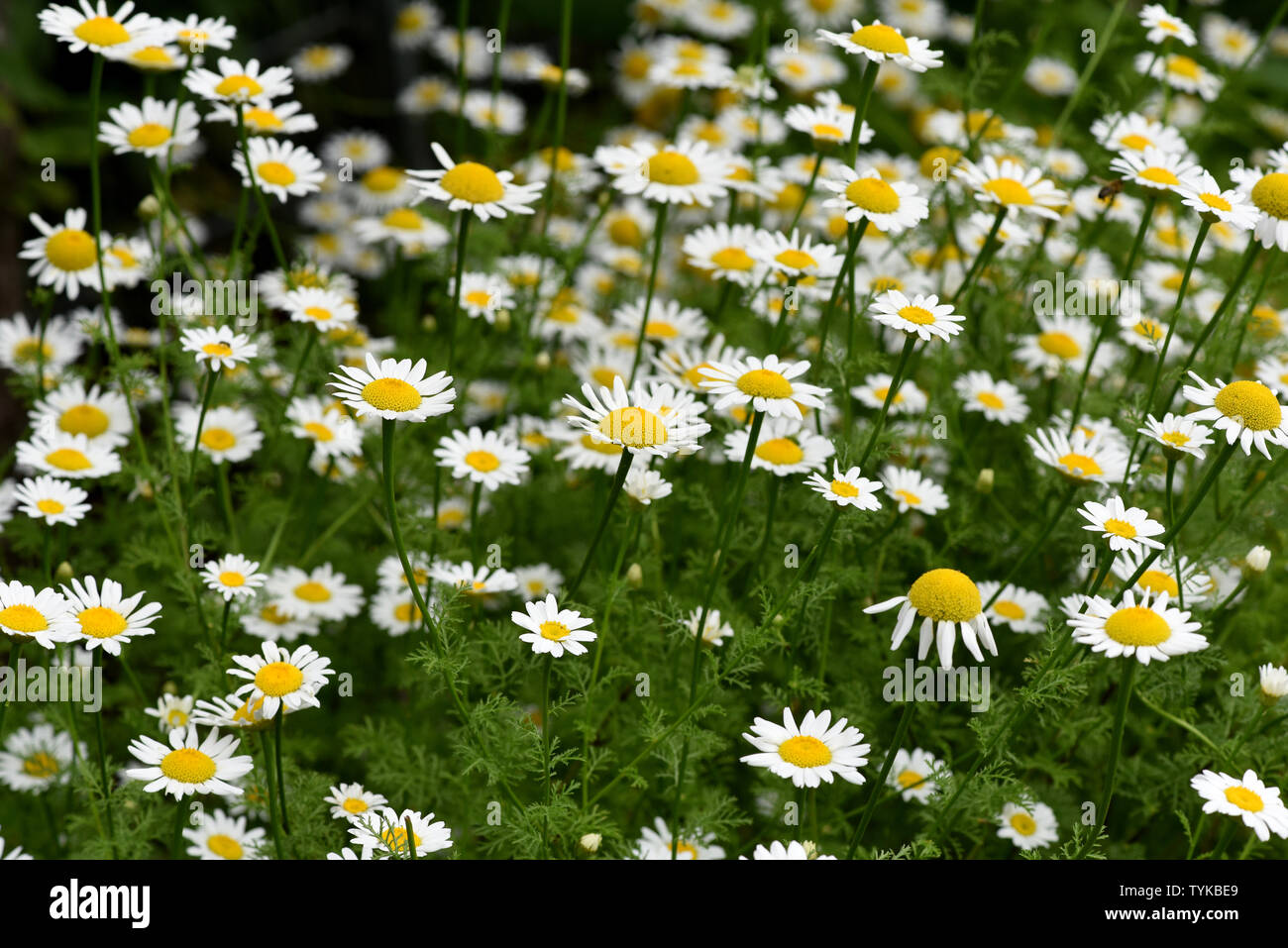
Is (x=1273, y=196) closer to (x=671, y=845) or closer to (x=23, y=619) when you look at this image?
(x=671, y=845)

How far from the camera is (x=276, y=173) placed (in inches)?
133

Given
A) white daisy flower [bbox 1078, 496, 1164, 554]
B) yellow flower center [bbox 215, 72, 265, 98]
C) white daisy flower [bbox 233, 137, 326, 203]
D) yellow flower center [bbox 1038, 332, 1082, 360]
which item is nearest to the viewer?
white daisy flower [bbox 1078, 496, 1164, 554]

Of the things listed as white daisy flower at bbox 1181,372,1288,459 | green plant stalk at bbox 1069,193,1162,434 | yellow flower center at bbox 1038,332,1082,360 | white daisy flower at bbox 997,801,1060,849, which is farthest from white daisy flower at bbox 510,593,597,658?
yellow flower center at bbox 1038,332,1082,360

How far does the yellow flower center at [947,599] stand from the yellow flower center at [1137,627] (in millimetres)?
220

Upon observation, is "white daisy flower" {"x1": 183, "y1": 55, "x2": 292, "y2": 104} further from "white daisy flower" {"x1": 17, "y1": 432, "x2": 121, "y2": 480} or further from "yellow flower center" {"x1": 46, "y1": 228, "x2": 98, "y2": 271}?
"white daisy flower" {"x1": 17, "y1": 432, "x2": 121, "y2": 480}

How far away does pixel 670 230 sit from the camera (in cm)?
534

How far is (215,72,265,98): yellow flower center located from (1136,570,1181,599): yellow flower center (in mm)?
2217

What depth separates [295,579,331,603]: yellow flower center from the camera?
323cm

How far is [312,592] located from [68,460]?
633 millimetres

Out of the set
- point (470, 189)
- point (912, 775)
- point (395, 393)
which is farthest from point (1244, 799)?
point (470, 189)

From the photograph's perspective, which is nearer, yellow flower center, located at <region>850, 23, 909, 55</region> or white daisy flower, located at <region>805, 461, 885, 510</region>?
white daisy flower, located at <region>805, 461, 885, 510</region>

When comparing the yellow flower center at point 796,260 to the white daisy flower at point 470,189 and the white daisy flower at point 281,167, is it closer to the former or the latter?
the white daisy flower at point 470,189

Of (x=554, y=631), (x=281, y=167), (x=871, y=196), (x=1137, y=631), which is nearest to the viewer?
(x=1137, y=631)
